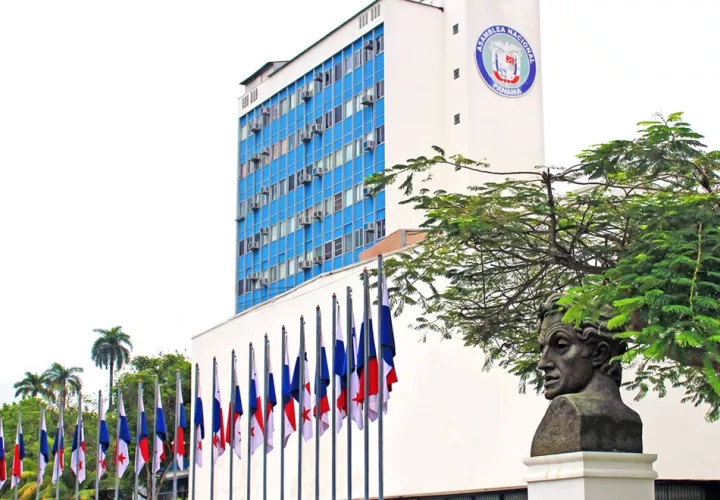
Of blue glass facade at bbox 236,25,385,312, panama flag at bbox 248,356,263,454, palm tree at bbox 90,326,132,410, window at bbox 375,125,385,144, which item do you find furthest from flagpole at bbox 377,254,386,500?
palm tree at bbox 90,326,132,410

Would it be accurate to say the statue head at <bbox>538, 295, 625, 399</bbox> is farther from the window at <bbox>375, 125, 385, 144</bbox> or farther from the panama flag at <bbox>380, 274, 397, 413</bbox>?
the window at <bbox>375, 125, 385, 144</bbox>

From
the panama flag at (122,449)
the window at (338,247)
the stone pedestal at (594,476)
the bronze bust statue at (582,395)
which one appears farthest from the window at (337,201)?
the stone pedestal at (594,476)

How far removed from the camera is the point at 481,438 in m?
33.6

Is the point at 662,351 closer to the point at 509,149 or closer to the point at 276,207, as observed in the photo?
the point at 509,149

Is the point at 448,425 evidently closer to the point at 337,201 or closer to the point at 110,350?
the point at 337,201

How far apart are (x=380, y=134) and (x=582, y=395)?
46.4 meters

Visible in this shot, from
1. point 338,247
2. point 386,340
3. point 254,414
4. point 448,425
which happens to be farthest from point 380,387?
point 338,247

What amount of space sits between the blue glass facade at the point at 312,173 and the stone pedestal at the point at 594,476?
1743 inches

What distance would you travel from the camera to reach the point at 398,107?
5962cm

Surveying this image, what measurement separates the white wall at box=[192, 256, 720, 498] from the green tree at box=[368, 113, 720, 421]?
3.54 metres

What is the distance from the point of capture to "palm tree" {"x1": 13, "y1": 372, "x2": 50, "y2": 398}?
108438mm

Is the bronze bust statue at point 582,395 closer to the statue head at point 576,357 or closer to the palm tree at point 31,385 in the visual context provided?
the statue head at point 576,357

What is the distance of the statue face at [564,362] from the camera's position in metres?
14.2

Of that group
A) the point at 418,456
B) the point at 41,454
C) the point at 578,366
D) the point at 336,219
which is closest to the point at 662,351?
the point at 578,366
